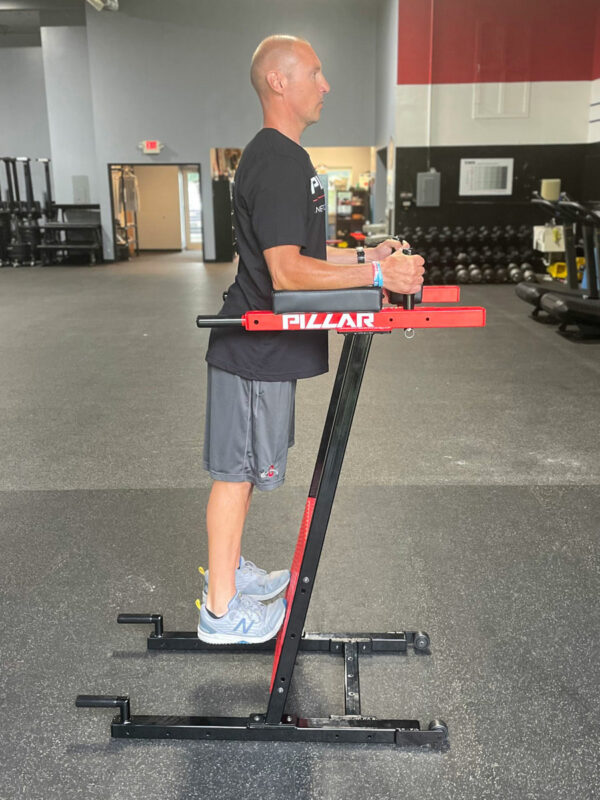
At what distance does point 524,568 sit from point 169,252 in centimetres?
1637

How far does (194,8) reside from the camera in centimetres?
1346

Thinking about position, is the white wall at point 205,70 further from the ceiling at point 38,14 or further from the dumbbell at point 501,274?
the dumbbell at point 501,274

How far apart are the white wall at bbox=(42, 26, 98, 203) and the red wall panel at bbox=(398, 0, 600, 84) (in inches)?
278

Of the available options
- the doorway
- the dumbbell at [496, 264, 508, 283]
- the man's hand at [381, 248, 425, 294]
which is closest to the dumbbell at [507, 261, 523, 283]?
the dumbbell at [496, 264, 508, 283]

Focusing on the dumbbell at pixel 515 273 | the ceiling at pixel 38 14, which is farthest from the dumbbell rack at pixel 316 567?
the ceiling at pixel 38 14

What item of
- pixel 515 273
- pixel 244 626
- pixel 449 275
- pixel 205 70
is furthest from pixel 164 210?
pixel 244 626

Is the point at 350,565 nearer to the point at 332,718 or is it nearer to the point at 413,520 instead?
the point at 413,520

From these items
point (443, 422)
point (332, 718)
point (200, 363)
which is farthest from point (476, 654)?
point (200, 363)

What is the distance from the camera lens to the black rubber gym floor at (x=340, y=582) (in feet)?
5.24

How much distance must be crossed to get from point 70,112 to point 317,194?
1459cm

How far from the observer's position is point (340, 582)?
2393mm

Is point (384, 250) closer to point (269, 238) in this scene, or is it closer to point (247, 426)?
point (269, 238)

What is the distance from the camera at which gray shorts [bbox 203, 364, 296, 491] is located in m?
1.69

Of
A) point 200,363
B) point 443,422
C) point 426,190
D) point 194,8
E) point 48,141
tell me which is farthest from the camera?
point 48,141
